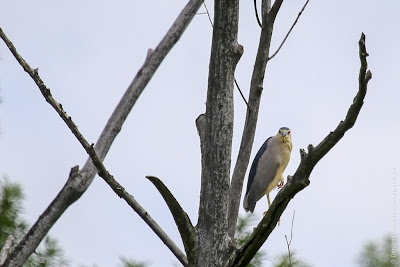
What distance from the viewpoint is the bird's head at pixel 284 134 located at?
562 cm

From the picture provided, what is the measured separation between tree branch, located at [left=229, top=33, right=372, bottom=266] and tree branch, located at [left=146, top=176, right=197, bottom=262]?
0.51ft

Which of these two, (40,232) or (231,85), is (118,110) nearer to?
(40,232)

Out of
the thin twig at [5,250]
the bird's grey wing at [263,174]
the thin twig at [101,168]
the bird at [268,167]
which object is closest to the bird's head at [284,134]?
the bird at [268,167]

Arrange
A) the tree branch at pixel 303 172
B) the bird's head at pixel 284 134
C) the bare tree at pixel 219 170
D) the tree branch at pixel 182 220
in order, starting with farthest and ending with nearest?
the bird's head at pixel 284 134
the tree branch at pixel 182 220
the bare tree at pixel 219 170
the tree branch at pixel 303 172

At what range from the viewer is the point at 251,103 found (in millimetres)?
3443

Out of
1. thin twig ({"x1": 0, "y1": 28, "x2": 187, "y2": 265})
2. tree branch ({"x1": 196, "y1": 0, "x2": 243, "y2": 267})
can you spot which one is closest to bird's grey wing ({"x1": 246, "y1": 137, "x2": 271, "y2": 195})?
thin twig ({"x1": 0, "y1": 28, "x2": 187, "y2": 265})

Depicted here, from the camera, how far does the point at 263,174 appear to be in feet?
17.5

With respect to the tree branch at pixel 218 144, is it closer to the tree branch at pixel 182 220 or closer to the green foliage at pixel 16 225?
the tree branch at pixel 182 220

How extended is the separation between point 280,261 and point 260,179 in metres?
0.73

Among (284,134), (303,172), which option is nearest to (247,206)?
(284,134)

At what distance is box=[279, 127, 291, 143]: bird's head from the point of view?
18.4 ft

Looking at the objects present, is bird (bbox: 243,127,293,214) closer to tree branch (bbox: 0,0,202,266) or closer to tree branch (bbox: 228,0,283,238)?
tree branch (bbox: 0,0,202,266)

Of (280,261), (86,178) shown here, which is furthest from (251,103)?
(280,261)

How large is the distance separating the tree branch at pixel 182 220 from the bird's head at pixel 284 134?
2846 millimetres
